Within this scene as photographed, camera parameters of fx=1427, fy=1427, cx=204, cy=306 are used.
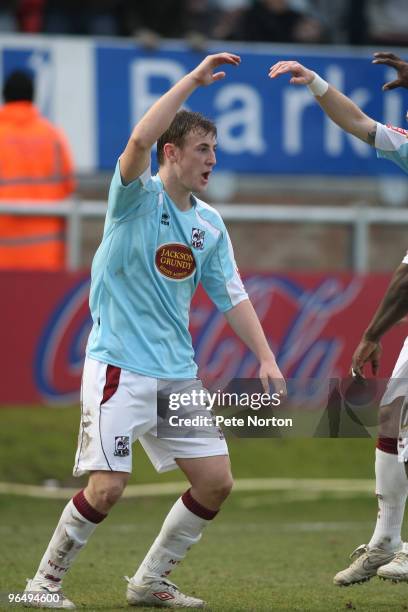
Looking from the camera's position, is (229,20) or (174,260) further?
(229,20)

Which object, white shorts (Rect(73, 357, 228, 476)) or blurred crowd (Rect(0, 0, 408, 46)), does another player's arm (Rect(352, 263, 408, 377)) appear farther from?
blurred crowd (Rect(0, 0, 408, 46))

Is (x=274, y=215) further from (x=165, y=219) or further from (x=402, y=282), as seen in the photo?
(x=402, y=282)

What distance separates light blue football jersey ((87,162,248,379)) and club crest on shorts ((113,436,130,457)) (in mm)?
318

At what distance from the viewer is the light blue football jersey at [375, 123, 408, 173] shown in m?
6.65

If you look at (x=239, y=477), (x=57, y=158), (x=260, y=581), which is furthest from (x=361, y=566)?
(x=57, y=158)

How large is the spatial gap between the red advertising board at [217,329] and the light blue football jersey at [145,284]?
→ 15.2 feet

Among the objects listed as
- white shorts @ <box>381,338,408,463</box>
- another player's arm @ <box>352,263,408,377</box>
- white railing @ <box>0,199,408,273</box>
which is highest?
another player's arm @ <box>352,263,408,377</box>

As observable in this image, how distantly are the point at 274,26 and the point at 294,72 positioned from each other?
9.38m

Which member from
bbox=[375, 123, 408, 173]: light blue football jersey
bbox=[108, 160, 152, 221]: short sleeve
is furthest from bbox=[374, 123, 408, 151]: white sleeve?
bbox=[108, 160, 152, 221]: short sleeve

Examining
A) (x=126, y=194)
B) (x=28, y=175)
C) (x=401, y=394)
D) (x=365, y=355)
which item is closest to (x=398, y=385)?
(x=401, y=394)

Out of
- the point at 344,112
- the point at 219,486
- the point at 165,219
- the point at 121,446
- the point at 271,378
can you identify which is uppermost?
the point at 344,112

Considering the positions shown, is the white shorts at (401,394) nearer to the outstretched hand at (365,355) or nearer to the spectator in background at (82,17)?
the outstretched hand at (365,355)

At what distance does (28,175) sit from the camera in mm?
12180

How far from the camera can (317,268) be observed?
14680 millimetres
